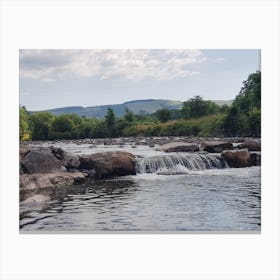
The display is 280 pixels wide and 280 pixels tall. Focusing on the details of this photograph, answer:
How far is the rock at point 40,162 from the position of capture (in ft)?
22.5

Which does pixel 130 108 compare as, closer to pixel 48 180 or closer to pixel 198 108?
A: pixel 198 108

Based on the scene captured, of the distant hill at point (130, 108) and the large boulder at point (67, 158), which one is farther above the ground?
the distant hill at point (130, 108)

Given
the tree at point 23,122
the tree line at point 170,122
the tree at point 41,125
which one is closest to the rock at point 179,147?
the tree line at point 170,122

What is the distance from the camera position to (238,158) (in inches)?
280

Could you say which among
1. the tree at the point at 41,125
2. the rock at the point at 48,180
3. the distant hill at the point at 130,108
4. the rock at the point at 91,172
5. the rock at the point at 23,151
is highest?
the distant hill at the point at 130,108

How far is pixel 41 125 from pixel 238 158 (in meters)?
2.33

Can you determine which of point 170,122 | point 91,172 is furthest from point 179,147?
point 91,172

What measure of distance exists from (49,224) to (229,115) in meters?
2.40

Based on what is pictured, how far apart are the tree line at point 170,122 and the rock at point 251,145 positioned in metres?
0.08

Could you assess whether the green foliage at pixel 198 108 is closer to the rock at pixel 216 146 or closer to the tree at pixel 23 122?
the rock at pixel 216 146

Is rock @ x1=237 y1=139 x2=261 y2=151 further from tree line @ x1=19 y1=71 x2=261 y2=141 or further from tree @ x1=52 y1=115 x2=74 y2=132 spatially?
tree @ x1=52 y1=115 x2=74 y2=132
